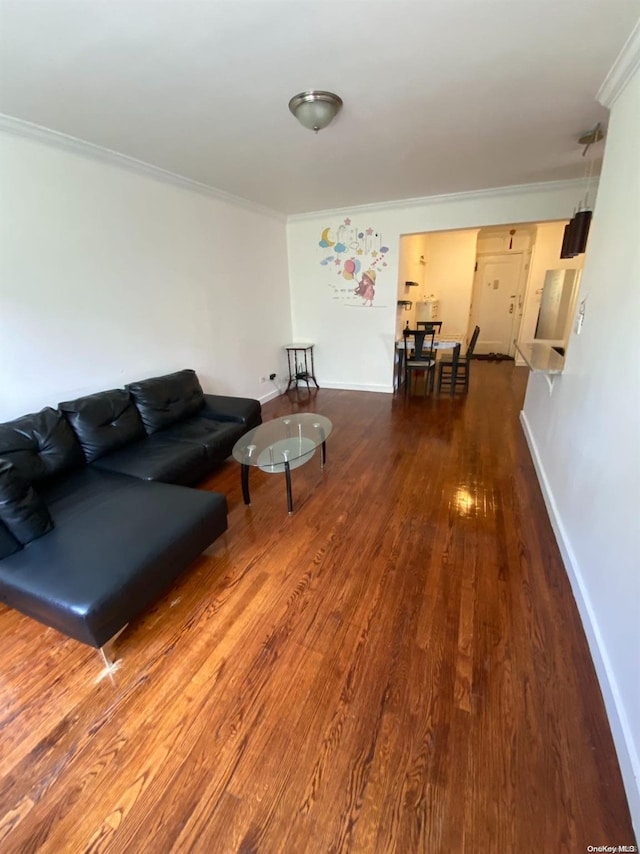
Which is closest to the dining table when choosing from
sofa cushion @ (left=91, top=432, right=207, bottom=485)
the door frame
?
the door frame

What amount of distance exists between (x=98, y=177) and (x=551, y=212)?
14.1 feet

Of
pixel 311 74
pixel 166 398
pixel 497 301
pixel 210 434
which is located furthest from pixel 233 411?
pixel 497 301

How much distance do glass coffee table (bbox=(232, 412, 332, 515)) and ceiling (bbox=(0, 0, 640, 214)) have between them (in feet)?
6.81

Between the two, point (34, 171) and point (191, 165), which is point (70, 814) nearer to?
point (34, 171)

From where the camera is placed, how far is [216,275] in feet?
12.6

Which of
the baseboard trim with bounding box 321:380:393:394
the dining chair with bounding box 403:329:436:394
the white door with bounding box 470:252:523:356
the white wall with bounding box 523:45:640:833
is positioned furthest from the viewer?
the white door with bounding box 470:252:523:356

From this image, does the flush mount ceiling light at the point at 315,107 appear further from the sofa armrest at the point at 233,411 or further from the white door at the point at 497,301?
the white door at the point at 497,301

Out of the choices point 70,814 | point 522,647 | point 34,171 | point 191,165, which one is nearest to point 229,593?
point 70,814

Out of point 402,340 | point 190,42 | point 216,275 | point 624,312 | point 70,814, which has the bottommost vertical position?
point 70,814

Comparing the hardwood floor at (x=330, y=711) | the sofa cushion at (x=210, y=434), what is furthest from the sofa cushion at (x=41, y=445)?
the hardwood floor at (x=330, y=711)

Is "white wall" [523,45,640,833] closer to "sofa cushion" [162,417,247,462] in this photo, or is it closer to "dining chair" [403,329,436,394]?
"sofa cushion" [162,417,247,462]

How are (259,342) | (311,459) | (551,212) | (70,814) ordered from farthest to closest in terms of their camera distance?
(259,342) < (551,212) < (311,459) < (70,814)

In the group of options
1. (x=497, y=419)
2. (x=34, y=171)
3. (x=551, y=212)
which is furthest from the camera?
(x=497, y=419)

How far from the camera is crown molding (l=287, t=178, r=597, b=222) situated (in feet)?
11.9
